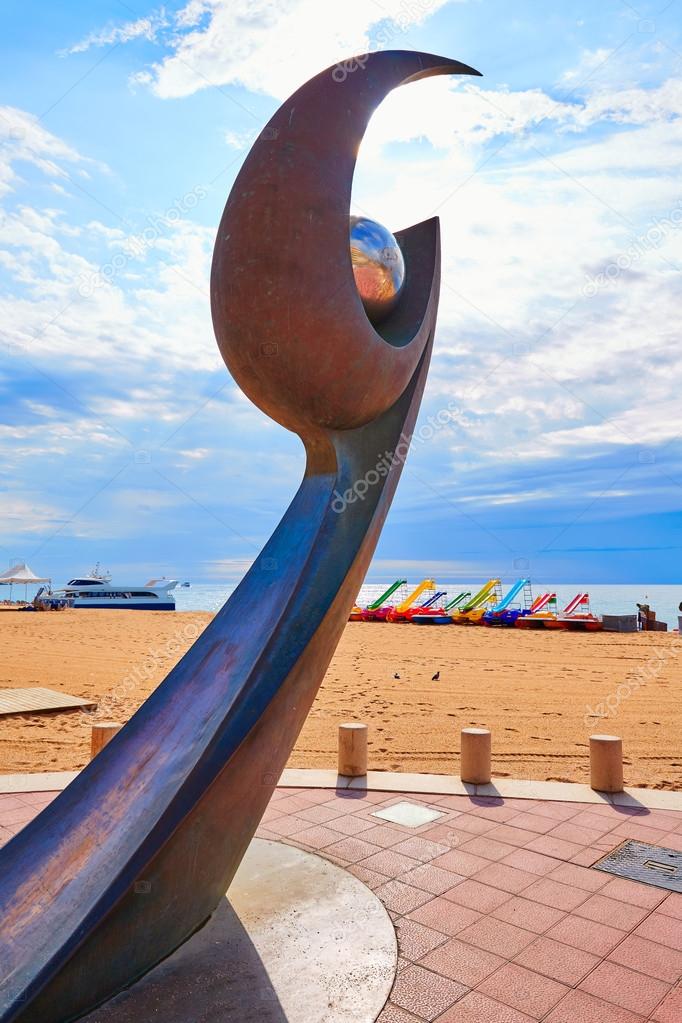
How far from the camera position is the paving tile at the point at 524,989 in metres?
3.71

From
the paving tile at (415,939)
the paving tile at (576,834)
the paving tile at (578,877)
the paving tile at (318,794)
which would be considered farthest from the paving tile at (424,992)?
the paving tile at (318,794)

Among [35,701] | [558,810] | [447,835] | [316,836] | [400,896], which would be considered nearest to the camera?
[400,896]

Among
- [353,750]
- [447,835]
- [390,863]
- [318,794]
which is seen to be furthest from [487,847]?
[353,750]

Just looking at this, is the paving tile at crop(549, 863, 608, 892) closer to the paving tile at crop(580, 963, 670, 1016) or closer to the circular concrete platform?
the paving tile at crop(580, 963, 670, 1016)

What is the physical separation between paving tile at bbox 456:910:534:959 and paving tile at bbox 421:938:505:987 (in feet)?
0.21

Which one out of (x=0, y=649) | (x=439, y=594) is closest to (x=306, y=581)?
(x=0, y=649)

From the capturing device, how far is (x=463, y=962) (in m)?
4.11

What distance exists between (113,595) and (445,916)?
60.6m

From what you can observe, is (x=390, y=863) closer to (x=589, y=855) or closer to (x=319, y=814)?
(x=319, y=814)

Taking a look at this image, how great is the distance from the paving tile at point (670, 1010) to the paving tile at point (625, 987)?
0.11 feet

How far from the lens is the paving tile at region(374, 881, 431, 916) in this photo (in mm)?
4750

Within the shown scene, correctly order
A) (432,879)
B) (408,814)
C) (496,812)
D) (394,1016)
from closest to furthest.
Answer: (394,1016) → (432,879) → (408,814) → (496,812)

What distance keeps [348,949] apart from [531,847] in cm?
230

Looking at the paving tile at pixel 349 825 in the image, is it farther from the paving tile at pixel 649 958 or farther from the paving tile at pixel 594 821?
the paving tile at pixel 649 958
